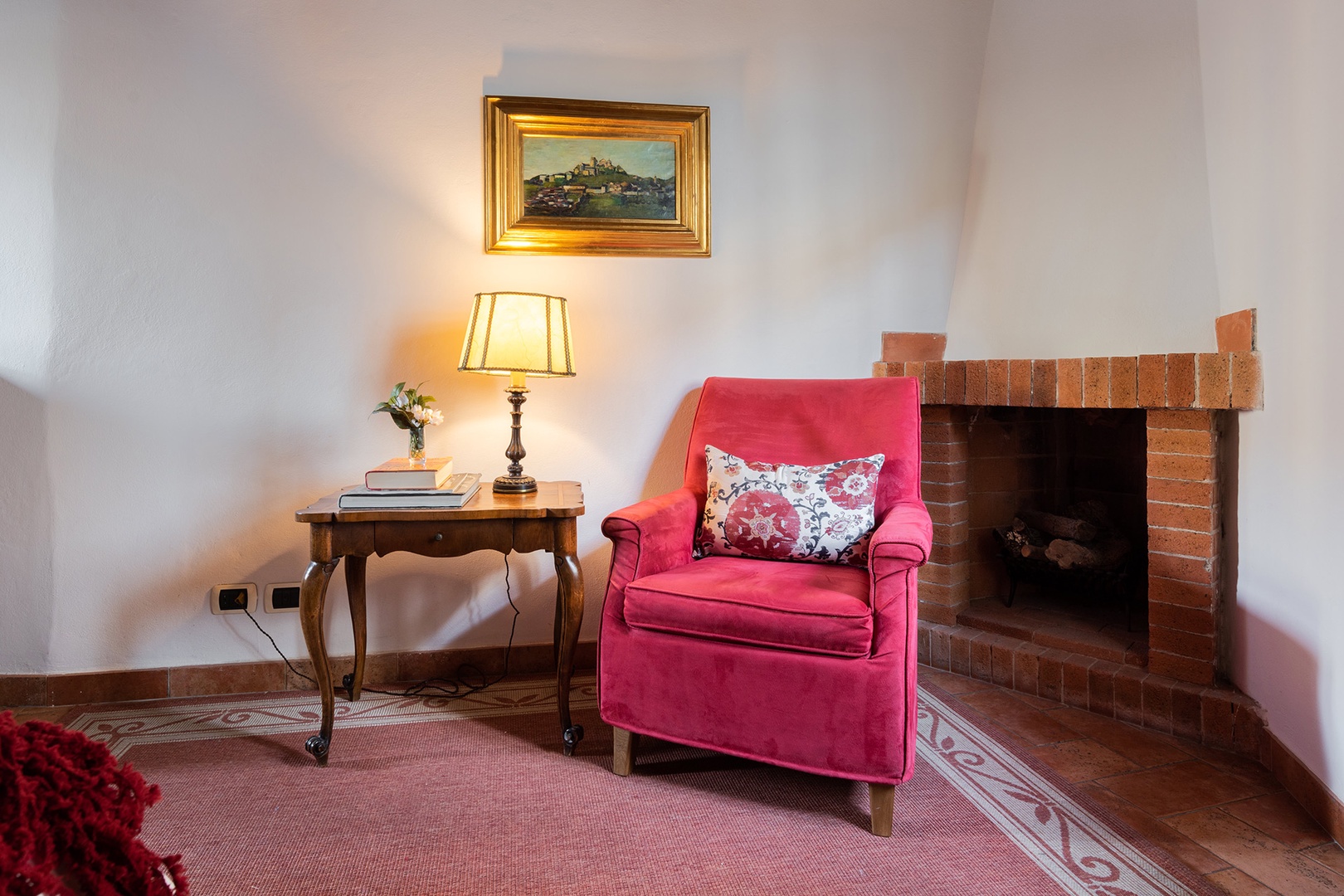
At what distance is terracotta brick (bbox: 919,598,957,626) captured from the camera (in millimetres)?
2719

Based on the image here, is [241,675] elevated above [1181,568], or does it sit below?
below

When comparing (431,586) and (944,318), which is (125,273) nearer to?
(431,586)

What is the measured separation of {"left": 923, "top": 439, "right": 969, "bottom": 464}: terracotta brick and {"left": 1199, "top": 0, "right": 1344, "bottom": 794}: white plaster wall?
0.83 meters

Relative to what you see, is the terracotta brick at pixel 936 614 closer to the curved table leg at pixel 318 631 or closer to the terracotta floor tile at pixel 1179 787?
the terracotta floor tile at pixel 1179 787

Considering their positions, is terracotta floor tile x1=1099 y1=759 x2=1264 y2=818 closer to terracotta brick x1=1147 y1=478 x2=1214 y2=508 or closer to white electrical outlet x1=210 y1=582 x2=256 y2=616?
terracotta brick x1=1147 y1=478 x2=1214 y2=508

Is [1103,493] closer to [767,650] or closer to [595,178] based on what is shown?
[767,650]

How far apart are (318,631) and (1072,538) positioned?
2.28 m

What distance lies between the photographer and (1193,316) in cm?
216

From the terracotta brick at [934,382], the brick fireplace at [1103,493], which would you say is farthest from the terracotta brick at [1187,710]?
the terracotta brick at [934,382]

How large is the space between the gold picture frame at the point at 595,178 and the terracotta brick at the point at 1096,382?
1214mm

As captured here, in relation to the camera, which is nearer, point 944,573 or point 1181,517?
point 1181,517


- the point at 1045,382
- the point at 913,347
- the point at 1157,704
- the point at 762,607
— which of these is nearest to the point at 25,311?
the point at 762,607

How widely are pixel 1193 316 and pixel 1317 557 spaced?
0.74m

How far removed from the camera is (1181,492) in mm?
2172
